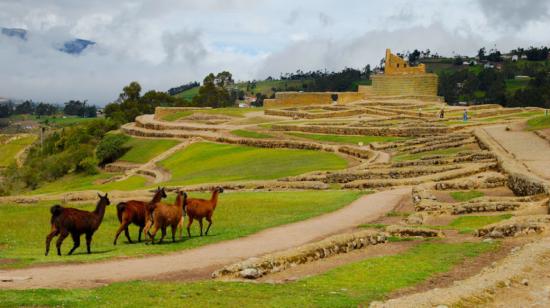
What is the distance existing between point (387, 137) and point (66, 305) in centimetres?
4721

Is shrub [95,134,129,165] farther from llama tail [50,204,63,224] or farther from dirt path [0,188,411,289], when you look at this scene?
llama tail [50,204,63,224]

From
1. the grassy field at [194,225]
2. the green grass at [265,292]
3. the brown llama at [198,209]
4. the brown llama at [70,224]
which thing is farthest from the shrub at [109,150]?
the green grass at [265,292]

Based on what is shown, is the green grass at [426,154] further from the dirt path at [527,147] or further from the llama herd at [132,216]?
the llama herd at [132,216]

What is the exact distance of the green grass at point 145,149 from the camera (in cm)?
6469

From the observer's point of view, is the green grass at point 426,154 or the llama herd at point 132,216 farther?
the green grass at point 426,154

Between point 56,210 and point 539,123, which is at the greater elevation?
point 539,123

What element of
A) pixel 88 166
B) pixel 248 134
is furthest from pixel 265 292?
pixel 88 166

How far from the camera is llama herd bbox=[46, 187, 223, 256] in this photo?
16.0 m

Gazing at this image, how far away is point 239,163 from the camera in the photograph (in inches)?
1857

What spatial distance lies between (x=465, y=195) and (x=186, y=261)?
15349 millimetres

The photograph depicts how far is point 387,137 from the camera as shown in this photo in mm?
55938

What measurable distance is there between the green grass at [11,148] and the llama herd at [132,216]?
3757 inches

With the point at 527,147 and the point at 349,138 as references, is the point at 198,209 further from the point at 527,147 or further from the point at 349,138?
the point at 349,138

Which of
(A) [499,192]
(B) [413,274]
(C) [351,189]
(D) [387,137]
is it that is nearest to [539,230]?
(B) [413,274]
